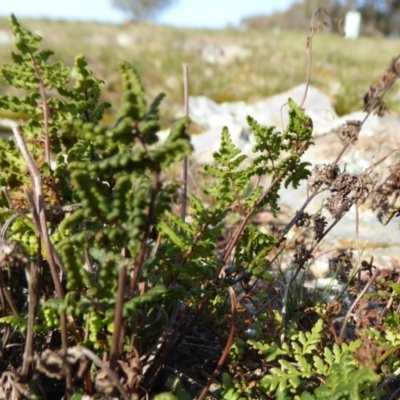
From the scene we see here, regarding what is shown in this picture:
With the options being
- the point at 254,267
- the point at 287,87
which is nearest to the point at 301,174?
the point at 254,267

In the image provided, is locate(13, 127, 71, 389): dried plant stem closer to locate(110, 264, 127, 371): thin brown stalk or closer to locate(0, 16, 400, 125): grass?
locate(110, 264, 127, 371): thin brown stalk

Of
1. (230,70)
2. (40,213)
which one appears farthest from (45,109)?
(230,70)

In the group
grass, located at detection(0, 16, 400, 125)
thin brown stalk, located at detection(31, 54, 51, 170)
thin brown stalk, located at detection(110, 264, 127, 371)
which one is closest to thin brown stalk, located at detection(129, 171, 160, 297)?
thin brown stalk, located at detection(110, 264, 127, 371)

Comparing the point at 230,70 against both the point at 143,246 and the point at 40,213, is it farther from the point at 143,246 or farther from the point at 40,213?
the point at 143,246

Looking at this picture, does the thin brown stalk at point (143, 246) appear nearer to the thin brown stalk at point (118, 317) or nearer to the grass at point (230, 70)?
the thin brown stalk at point (118, 317)

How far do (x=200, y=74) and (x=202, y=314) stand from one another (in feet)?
26.5

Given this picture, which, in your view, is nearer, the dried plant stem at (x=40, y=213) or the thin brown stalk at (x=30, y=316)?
the thin brown stalk at (x=30, y=316)

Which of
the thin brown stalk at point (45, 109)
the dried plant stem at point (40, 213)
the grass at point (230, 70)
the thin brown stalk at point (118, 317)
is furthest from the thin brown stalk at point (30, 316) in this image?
the grass at point (230, 70)

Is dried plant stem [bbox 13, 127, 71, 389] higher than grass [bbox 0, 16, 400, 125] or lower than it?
lower

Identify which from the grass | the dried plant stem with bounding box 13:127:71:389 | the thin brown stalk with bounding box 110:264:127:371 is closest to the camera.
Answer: the thin brown stalk with bounding box 110:264:127:371

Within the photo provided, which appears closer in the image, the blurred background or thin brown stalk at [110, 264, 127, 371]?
thin brown stalk at [110, 264, 127, 371]

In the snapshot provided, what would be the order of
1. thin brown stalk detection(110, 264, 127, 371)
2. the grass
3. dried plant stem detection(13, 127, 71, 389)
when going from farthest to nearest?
the grass → dried plant stem detection(13, 127, 71, 389) → thin brown stalk detection(110, 264, 127, 371)

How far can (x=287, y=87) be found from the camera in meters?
8.08

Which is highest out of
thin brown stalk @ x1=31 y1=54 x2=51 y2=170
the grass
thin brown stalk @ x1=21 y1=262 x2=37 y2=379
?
the grass
